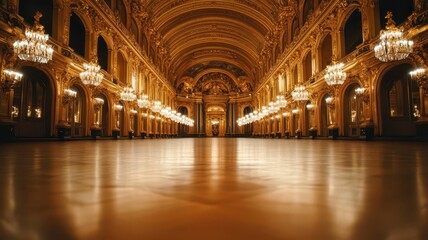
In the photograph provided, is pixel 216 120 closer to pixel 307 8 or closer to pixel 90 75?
pixel 307 8

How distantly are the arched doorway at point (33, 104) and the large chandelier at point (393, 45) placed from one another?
12.2 metres

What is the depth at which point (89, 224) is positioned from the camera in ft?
1.86

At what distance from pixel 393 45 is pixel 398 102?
4.62 metres

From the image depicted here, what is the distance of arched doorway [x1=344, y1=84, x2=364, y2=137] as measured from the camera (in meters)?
13.2

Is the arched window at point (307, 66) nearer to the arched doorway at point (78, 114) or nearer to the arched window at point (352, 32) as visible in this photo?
the arched window at point (352, 32)

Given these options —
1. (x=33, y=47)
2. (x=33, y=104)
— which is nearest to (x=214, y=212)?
(x=33, y=47)

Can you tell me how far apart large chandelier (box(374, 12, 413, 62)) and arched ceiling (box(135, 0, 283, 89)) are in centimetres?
1564

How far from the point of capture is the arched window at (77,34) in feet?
47.3

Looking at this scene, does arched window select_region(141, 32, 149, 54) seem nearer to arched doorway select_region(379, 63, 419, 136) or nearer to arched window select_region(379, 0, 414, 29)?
arched window select_region(379, 0, 414, 29)

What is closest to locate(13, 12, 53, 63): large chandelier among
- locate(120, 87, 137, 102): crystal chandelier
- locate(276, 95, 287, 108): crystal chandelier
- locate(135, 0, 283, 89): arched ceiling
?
locate(120, 87, 137, 102): crystal chandelier

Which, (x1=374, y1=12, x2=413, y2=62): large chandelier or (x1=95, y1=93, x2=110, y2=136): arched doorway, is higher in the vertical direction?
(x1=374, y1=12, x2=413, y2=62): large chandelier

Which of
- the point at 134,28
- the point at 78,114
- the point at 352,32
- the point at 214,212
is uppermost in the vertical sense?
the point at 134,28

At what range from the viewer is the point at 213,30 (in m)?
33.2

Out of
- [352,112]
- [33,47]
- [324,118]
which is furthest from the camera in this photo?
[324,118]
